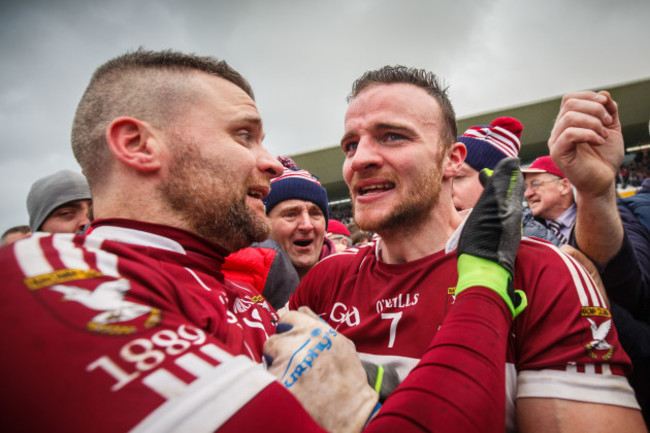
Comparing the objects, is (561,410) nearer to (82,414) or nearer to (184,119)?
(82,414)

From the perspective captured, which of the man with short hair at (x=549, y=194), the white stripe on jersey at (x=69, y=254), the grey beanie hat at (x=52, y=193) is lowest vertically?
the man with short hair at (x=549, y=194)

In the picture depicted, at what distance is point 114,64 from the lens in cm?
177

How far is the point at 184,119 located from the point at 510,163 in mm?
1539

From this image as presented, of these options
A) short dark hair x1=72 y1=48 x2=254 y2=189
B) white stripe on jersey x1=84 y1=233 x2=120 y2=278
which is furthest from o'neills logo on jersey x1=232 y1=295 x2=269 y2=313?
short dark hair x1=72 y1=48 x2=254 y2=189

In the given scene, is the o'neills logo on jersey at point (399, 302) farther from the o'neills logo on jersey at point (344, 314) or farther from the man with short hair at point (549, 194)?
the man with short hair at point (549, 194)

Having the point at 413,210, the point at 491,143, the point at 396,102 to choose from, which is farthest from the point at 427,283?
the point at 491,143

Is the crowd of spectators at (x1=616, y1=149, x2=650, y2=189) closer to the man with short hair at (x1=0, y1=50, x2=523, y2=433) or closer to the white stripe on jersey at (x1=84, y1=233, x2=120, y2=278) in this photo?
the man with short hair at (x1=0, y1=50, x2=523, y2=433)

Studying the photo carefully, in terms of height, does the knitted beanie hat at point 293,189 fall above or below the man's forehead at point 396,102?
below

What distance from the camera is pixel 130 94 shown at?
5.27ft

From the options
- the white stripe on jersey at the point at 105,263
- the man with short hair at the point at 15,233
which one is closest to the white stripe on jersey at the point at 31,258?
the white stripe on jersey at the point at 105,263

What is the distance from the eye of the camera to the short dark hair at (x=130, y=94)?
1560mm

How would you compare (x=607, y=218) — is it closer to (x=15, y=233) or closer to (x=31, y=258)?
(x=31, y=258)

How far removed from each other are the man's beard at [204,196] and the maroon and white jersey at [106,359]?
1.55 ft

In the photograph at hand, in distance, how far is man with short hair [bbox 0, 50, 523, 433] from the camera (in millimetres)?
691
